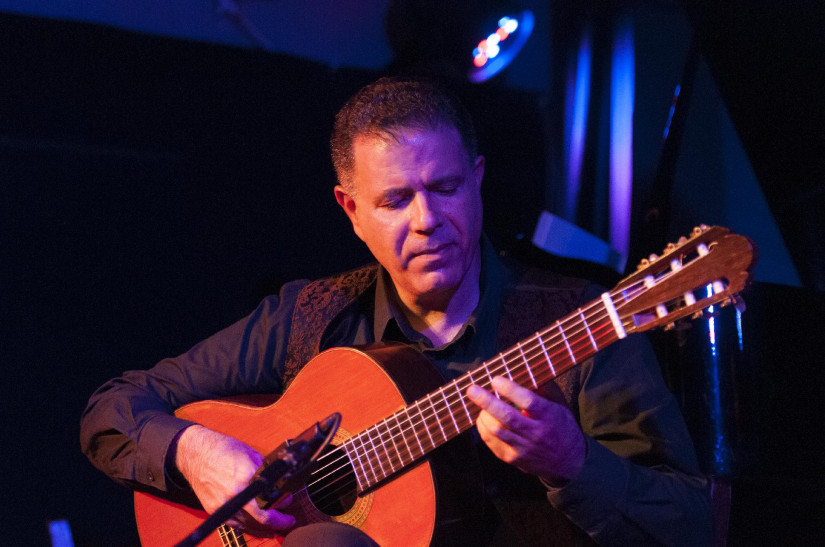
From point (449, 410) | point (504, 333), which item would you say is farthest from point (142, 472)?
point (504, 333)

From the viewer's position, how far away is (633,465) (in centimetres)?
163

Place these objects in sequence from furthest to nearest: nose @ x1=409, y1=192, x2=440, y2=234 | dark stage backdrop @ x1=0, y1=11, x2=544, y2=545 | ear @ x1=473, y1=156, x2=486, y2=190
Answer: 1. dark stage backdrop @ x1=0, y1=11, x2=544, y2=545
2. ear @ x1=473, y1=156, x2=486, y2=190
3. nose @ x1=409, y1=192, x2=440, y2=234

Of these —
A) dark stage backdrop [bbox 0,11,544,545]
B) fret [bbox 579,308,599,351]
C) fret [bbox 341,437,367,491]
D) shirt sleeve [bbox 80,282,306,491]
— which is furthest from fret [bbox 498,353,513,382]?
dark stage backdrop [bbox 0,11,544,545]

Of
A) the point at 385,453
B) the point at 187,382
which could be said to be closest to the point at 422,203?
the point at 385,453

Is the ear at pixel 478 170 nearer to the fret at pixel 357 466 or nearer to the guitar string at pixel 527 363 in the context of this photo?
the guitar string at pixel 527 363

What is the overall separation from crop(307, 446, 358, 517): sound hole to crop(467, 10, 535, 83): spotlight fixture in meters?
1.82

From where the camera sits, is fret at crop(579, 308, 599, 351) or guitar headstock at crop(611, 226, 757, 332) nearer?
guitar headstock at crop(611, 226, 757, 332)

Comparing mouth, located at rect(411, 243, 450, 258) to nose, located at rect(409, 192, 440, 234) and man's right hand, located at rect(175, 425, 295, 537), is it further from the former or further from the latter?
man's right hand, located at rect(175, 425, 295, 537)

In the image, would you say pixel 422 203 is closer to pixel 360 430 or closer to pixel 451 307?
pixel 451 307

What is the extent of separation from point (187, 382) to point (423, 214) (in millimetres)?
1031

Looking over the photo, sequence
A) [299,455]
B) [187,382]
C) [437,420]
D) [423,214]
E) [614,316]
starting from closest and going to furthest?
1. [299,455]
2. [614,316]
3. [437,420]
4. [423,214]
5. [187,382]

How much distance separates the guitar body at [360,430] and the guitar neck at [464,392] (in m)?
0.04

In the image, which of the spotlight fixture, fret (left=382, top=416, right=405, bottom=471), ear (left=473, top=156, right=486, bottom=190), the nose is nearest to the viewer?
fret (left=382, top=416, right=405, bottom=471)

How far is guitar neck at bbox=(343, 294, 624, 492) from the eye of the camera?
1444mm
